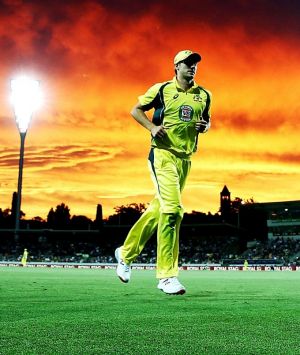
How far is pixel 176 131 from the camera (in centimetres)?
655

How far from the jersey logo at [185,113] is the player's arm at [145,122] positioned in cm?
32

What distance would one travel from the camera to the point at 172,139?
6.55 metres

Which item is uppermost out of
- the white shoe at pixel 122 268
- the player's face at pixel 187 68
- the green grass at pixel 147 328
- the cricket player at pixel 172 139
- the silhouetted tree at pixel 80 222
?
the silhouetted tree at pixel 80 222

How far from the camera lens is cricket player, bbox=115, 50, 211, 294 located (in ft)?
21.4

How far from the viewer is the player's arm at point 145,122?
6.40 metres

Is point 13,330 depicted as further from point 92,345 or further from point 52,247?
point 52,247

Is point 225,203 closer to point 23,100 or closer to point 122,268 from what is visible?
point 23,100

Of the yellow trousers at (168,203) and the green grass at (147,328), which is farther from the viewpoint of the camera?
the yellow trousers at (168,203)

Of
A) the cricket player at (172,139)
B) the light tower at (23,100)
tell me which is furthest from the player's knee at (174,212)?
the light tower at (23,100)

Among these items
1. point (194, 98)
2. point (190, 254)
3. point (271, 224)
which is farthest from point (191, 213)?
point (194, 98)

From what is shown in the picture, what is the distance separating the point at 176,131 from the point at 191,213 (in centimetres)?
9336

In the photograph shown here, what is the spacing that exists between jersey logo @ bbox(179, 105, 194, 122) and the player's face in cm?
39

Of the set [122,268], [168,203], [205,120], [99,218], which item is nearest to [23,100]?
[122,268]

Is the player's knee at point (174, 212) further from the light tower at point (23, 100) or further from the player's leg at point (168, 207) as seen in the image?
the light tower at point (23, 100)
